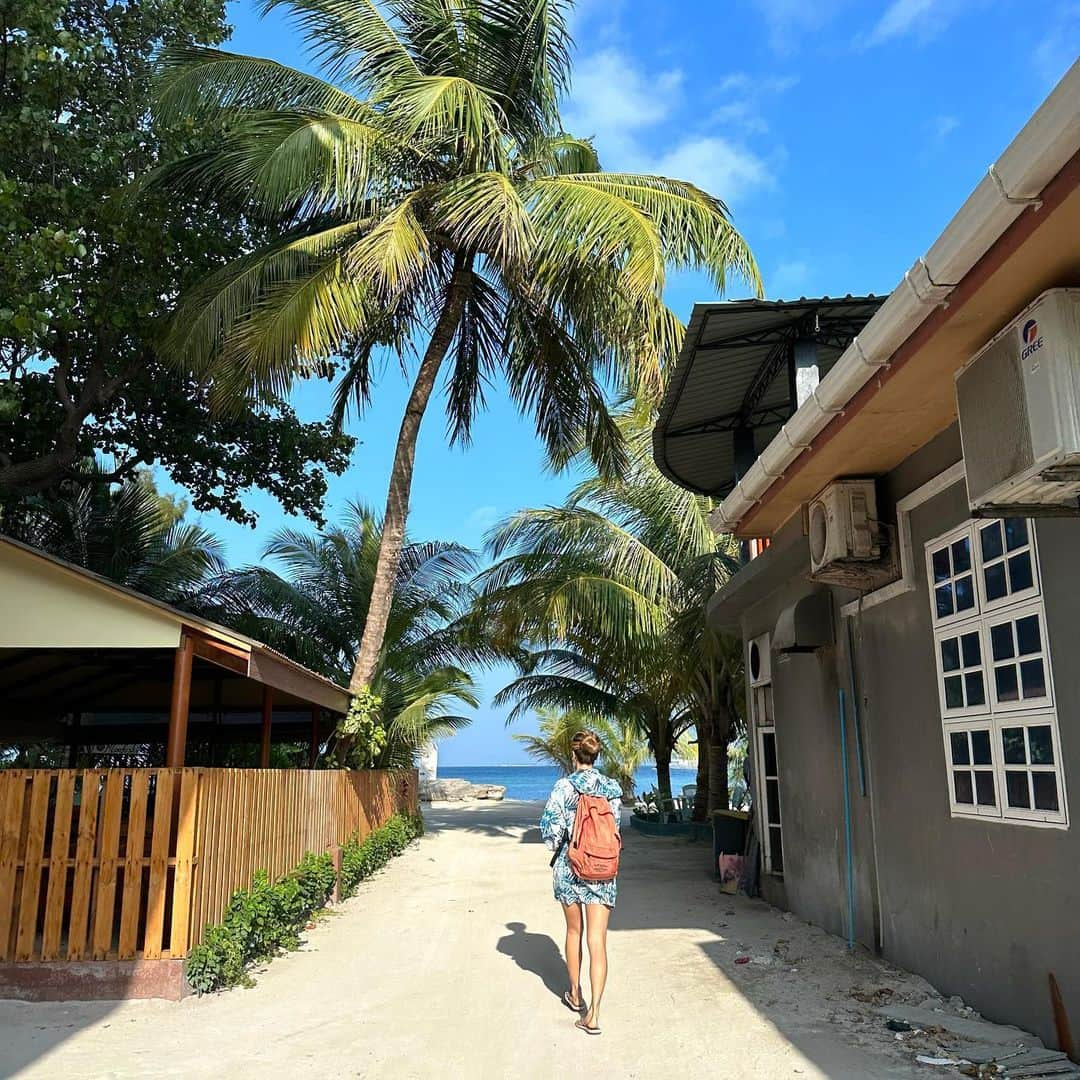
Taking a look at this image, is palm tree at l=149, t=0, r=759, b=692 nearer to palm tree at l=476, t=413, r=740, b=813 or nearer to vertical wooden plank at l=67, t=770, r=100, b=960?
palm tree at l=476, t=413, r=740, b=813

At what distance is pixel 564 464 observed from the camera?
16.2 m

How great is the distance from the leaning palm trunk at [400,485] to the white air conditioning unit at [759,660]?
5.20 m

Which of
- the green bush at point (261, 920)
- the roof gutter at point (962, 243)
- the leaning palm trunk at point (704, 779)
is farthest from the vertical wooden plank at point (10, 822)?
the leaning palm trunk at point (704, 779)

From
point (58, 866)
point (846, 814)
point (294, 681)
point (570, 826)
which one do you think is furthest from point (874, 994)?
point (294, 681)

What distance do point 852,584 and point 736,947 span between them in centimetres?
316

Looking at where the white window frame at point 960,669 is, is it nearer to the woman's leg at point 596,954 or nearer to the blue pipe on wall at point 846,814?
the blue pipe on wall at point 846,814

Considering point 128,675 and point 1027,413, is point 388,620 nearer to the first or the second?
point 128,675

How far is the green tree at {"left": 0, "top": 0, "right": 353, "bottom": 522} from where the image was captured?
913cm

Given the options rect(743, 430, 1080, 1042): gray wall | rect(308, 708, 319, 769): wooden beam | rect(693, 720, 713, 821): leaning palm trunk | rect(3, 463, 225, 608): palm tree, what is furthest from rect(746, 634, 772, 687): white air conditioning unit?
rect(3, 463, 225, 608): palm tree

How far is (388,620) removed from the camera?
1959 cm

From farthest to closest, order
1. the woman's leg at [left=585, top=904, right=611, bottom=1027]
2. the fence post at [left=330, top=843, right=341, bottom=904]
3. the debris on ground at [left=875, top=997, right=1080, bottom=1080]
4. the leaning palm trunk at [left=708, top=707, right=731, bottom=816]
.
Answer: the leaning palm trunk at [left=708, top=707, right=731, bottom=816]
the fence post at [left=330, top=843, right=341, bottom=904]
the woman's leg at [left=585, top=904, right=611, bottom=1027]
the debris on ground at [left=875, top=997, right=1080, bottom=1080]

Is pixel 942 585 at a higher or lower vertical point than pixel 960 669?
higher

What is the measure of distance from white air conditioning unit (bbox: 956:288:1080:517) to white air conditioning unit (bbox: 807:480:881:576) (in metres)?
2.06

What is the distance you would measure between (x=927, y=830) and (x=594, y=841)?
7.33 feet
